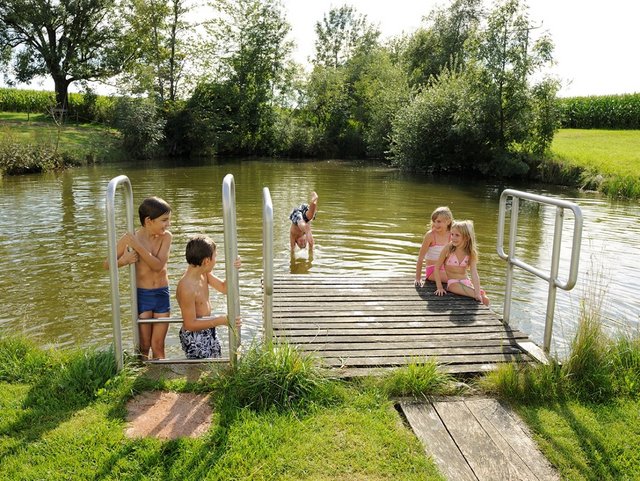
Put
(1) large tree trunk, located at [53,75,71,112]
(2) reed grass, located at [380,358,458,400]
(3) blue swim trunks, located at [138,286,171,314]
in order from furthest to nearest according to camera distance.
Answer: (1) large tree trunk, located at [53,75,71,112], (3) blue swim trunks, located at [138,286,171,314], (2) reed grass, located at [380,358,458,400]

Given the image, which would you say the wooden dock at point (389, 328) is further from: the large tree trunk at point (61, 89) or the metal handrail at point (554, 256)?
the large tree trunk at point (61, 89)

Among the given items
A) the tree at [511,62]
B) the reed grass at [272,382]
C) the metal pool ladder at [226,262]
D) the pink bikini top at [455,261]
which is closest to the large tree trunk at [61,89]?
the tree at [511,62]

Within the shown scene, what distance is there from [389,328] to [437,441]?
203 cm

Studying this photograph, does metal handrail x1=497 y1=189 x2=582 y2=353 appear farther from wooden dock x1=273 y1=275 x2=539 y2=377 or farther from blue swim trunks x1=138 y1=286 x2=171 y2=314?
blue swim trunks x1=138 y1=286 x2=171 y2=314

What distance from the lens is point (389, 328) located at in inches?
225

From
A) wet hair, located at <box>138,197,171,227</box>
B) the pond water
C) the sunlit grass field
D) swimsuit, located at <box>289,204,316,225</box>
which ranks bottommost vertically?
the pond water

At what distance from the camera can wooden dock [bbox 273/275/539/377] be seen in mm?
4977

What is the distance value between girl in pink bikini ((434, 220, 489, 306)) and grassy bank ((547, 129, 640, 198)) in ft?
53.5

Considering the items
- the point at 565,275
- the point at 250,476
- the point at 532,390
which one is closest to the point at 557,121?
the point at 565,275

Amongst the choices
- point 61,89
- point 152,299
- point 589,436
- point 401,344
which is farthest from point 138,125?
point 589,436

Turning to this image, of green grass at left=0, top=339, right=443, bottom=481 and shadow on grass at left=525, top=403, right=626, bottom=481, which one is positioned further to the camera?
shadow on grass at left=525, top=403, right=626, bottom=481

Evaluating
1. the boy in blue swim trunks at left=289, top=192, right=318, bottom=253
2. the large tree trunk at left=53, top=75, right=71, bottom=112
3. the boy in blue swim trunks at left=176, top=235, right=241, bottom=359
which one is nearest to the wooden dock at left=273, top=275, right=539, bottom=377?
the boy in blue swim trunks at left=176, top=235, right=241, bottom=359

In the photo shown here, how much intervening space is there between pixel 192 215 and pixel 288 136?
96.3 ft

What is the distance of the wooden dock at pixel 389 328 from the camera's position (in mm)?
4977
